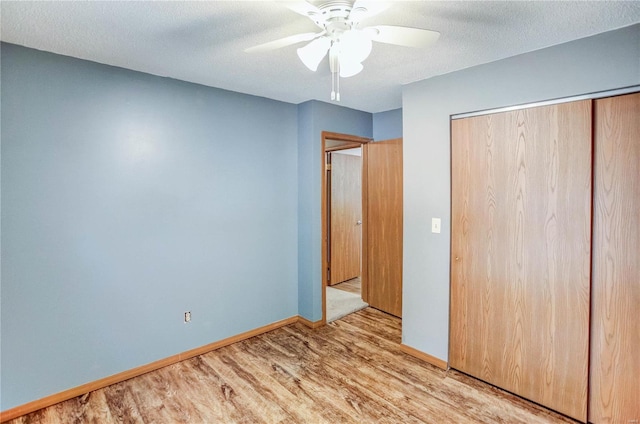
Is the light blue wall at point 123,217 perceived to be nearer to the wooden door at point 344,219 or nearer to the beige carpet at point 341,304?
the beige carpet at point 341,304

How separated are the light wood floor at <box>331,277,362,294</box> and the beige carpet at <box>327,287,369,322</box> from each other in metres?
0.12

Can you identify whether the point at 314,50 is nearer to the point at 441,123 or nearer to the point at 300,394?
the point at 441,123

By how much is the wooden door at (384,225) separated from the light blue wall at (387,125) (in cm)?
16

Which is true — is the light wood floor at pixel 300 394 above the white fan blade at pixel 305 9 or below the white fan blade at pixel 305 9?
below

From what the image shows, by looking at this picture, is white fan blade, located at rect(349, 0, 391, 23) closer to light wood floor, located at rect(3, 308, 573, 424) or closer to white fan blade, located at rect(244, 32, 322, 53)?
white fan blade, located at rect(244, 32, 322, 53)

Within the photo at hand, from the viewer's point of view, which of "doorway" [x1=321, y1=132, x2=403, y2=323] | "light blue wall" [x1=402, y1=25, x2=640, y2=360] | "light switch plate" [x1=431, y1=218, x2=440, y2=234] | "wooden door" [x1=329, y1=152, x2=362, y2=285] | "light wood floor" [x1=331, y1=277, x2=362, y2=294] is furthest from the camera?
"wooden door" [x1=329, y1=152, x2=362, y2=285]

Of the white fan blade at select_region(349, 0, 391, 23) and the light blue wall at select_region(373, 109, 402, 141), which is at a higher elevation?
the light blue wall at select_region(373, 109, 402, 141)

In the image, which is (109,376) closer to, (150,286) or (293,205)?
(150,286)

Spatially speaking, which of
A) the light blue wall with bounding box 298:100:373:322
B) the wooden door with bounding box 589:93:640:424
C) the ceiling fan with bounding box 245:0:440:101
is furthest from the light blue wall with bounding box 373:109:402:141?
the ceiling fan with bounding box 245:0:440:101

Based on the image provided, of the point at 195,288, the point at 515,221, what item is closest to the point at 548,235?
the point at 515,221

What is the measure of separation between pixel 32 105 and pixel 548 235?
3366 mm

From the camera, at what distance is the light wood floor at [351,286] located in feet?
15.5

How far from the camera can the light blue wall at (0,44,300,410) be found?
2.09 m

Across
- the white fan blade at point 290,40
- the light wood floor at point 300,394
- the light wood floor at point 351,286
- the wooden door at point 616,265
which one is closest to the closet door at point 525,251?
the wooden door at point 616,265
